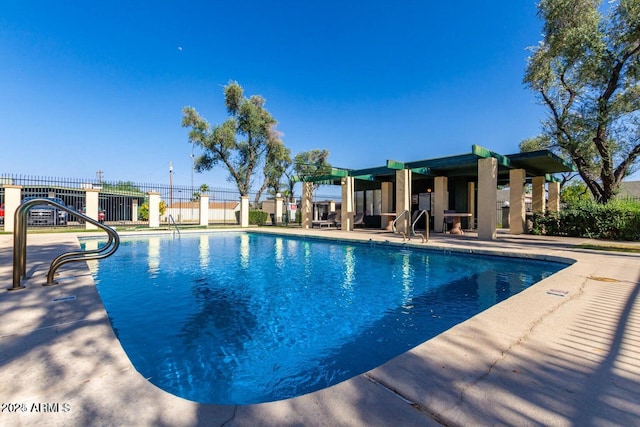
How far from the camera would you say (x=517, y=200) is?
1265 cm

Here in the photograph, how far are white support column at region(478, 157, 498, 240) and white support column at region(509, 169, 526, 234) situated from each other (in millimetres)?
2379

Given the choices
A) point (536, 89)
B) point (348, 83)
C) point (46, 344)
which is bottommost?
point (46, 344)

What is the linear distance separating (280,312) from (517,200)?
12809 mm

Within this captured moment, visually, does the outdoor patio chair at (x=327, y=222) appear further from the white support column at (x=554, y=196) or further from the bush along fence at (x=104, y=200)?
the white support column at (x=554, y=196)

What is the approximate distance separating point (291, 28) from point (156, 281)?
52.4 ft

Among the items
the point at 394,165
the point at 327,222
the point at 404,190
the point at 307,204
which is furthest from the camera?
the point at 327,222

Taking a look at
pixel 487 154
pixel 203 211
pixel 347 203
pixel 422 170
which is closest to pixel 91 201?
pixel 203 211

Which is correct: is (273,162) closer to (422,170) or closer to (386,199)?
(386,199)

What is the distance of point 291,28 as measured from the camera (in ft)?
53.2

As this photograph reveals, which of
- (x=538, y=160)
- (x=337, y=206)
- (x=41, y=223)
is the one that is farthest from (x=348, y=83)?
(x=41, y=223)

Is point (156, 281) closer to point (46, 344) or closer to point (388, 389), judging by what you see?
point (46, 344)

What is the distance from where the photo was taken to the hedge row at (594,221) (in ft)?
33.3

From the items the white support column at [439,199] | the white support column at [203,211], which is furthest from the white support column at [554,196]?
the white support column at [203,211]

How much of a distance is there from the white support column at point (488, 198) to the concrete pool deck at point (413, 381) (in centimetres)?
870
